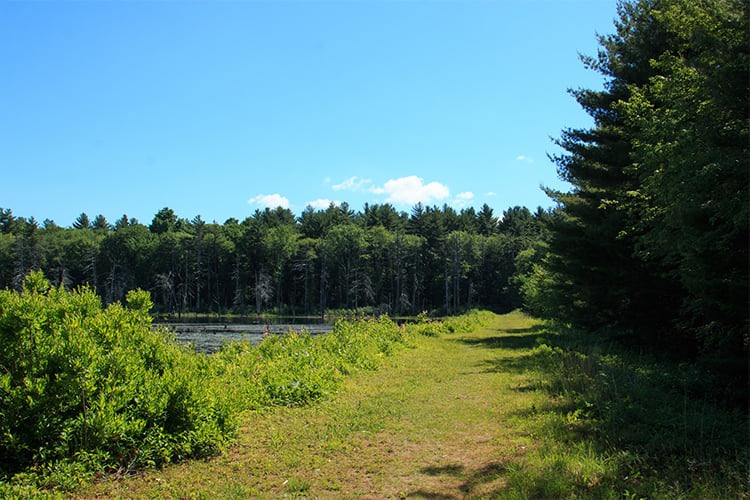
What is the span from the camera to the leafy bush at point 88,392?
441 centimetres

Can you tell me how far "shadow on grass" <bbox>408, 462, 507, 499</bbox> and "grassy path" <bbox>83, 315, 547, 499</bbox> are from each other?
0.01 meters

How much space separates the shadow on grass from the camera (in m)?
4.48

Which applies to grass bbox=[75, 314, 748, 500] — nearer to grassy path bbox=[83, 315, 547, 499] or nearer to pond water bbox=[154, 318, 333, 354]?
grassy path bbox=[83, 315, 547, 499]

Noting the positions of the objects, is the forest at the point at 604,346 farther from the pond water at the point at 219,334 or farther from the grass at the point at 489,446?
the pond water at the point at 219,334

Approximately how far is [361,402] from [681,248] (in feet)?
20.7

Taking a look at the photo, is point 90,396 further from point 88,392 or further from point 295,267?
point 295,267

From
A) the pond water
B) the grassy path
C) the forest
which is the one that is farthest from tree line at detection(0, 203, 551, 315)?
the grassy path

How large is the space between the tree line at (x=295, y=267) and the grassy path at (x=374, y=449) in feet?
191

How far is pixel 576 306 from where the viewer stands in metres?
17.3

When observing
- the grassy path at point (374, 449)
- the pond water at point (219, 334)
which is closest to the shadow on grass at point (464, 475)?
the grassy path at point (374, 449)

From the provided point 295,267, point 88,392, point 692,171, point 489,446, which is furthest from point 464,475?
point 295,267

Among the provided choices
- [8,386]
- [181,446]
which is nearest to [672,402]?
[181,446]

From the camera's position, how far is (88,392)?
182 inches

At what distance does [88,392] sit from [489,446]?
4816 mm
